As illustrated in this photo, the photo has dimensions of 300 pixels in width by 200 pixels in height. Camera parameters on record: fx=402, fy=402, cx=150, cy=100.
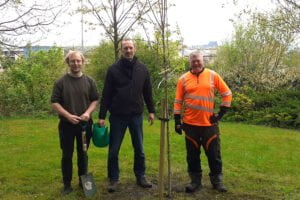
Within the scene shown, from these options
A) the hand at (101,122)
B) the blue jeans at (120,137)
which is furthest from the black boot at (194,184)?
the hand at (101,122)

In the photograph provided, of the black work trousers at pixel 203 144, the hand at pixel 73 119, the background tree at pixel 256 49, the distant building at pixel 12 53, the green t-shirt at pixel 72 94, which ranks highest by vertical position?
the background tree at pixel 256 49

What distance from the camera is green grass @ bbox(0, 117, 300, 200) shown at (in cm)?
524

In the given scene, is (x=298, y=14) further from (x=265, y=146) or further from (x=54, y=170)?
(x=54, y=170)

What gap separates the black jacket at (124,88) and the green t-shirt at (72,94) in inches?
11.8

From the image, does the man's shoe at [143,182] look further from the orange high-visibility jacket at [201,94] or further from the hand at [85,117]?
the hand at [85,117]

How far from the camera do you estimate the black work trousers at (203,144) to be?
5.15 metres

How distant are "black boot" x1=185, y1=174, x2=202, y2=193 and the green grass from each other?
0.08m

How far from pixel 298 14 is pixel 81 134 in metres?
10.6

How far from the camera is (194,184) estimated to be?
5.30 meters

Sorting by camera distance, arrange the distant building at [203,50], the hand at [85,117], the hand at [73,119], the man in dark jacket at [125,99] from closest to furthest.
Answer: the hand at [73,119], the hand at [85,117], the man in dark jacket at [125,99], the distant building at [203,50]

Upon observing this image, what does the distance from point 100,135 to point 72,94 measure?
0.67 m

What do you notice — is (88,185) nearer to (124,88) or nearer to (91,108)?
(91,108)

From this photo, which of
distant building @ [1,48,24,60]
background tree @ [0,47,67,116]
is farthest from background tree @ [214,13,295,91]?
distant building @ [1,48,24,60]

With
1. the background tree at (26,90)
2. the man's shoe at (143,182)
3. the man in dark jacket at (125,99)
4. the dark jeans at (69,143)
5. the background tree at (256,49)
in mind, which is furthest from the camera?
the background tree at (256,49)
